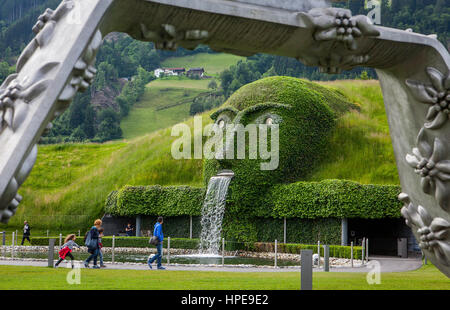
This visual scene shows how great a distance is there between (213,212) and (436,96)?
21005 mm

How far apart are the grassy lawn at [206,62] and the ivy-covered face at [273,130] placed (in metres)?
83.8

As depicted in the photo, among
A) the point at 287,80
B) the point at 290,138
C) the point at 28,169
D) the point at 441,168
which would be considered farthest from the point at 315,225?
the point at 28,169

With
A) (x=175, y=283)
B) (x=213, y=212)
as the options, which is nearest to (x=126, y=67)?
(x=213, y=212)

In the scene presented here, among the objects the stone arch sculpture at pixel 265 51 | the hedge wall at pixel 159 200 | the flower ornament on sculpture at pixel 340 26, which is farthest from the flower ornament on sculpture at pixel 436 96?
the hedge wall at pixel 159 200

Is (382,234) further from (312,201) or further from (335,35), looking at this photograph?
(335,35)

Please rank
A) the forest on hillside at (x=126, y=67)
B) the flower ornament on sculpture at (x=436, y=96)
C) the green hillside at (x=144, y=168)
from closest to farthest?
the flower ornament on sculpture at (x=436, y=96) < the green hillside at (x=144, y=168) < the forest on hillside at (x=126, y=67)

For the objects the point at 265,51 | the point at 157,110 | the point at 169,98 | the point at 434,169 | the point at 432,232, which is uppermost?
the point at 169,98

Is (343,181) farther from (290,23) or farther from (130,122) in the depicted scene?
(130,122)

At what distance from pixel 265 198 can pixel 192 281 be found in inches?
633

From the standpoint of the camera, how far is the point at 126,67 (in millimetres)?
110750

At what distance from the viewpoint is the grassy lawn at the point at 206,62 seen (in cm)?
11318

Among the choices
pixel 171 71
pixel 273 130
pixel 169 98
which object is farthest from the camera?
pixel 171 71

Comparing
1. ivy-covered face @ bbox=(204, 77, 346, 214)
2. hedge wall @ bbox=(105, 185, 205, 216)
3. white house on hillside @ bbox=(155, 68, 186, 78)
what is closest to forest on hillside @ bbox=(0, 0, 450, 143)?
white house on hillside @ bbox=(155, 68, 186, 78)

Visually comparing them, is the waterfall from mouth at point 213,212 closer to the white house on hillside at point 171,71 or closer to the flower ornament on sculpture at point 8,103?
the flower ornament on sculpture at point 8,103
